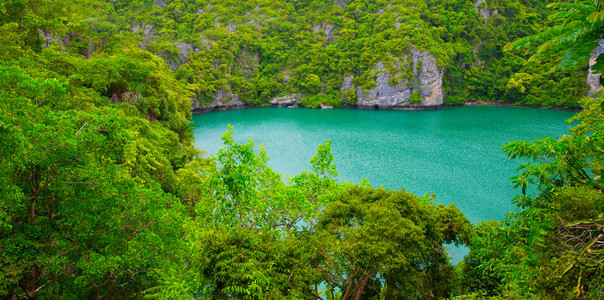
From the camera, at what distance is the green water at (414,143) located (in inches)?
639

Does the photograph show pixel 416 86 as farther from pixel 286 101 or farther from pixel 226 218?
pixel 226 218

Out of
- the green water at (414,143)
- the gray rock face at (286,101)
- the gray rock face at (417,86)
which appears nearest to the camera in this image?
the green water at (414,143)

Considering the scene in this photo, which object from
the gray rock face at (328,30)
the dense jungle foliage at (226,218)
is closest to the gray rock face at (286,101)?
the gray rock face at (328,30)

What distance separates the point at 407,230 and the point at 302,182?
11.7ft

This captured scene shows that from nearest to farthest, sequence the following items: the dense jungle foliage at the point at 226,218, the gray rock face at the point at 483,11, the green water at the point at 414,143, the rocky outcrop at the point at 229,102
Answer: the dense jungle foliage at the point at 226,218, the green water at the point at 414,143, the rocky outcrop at the point at 229,102, the gray rock face at the point at 483,11

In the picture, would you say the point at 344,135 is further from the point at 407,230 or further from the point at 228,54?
the point at 228,54

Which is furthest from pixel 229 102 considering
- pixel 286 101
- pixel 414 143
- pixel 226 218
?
pixel 226 218

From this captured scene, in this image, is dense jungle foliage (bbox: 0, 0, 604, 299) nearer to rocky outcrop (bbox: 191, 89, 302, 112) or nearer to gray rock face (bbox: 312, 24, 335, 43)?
rocky outcrop (bbox: 191, 89, 302, 112)

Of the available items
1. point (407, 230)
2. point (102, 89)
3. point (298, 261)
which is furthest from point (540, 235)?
point (102, 89)

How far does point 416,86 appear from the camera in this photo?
4594cm

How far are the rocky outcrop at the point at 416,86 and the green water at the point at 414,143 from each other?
3245mm

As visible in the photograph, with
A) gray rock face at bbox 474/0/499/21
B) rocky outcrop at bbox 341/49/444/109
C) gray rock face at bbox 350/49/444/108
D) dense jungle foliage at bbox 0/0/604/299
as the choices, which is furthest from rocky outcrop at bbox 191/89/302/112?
gray rock face at bbox 474/0/499/21

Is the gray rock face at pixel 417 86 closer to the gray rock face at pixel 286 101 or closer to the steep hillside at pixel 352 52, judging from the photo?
the steep hillside at pixel 352 52

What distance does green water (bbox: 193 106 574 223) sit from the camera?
16.2 meters
